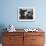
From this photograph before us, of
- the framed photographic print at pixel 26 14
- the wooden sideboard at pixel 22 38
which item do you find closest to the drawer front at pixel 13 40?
the wooden sideboard at pixel 22 38

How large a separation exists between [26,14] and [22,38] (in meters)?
0.86

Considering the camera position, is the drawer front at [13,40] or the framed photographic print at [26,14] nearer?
the drawer front at [13,40]

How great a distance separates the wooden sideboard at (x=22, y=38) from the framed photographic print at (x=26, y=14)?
25.4 inches

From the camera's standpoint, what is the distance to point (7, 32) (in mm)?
3332

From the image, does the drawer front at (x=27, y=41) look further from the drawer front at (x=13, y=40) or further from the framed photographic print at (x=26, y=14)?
the framed photographic print at (x=26, y=14)

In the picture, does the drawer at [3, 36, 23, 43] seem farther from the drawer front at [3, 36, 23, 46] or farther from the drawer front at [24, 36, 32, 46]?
the drawer front at [24, 36, 32, 46]

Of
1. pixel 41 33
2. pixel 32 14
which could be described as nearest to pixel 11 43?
pixel 41 33

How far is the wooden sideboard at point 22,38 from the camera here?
3324 millimetres

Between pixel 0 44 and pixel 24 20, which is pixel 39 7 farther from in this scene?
pixel 0 44

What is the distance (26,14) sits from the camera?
12.6 ft

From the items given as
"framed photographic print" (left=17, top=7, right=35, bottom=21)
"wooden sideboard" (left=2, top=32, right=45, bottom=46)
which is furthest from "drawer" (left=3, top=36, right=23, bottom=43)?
"framed photographic print" (left=17, top=7, right=35, bottom=21)

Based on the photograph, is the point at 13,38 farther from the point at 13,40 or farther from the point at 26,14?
the point at 26,14

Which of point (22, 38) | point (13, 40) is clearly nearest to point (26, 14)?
point (22, 38)

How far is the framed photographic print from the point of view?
382 cm
